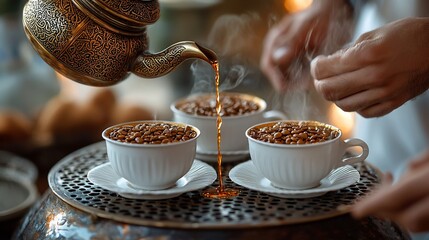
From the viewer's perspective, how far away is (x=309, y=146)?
1.02 metres

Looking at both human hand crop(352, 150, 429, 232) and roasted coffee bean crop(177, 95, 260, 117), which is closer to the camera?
human hand crop(352, 150, 429, 232)

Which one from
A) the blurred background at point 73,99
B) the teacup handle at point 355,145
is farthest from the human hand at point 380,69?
the blurred background at point 73,99

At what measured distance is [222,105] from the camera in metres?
1.33

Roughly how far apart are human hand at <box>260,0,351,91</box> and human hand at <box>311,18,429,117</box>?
1.39ft

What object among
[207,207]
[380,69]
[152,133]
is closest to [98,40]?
[152,133]

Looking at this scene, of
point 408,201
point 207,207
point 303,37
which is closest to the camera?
point 408,201

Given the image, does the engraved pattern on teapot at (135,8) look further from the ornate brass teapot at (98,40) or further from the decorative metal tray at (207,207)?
the decorative metal tray at (207,207)

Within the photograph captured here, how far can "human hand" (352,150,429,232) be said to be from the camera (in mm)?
780

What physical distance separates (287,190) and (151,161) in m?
0.22

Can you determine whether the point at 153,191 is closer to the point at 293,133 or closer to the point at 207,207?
the point at 207,207

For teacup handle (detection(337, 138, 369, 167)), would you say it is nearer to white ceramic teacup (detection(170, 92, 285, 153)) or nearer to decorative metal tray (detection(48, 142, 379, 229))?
decorative metal tray (detection(48, 142, 379, 229))

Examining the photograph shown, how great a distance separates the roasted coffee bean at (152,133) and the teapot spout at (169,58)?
9 cm

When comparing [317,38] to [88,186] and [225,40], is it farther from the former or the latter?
[88,186]

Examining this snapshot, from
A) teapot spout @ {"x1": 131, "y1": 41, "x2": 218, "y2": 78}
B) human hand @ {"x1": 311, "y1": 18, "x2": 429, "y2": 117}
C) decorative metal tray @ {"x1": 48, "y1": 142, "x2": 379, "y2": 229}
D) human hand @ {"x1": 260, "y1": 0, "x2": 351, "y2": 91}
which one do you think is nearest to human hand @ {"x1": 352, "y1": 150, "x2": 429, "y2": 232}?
decorative metal tray @ {"x1": 48, "y1": 142, "x2": 379, "y2": 229}
